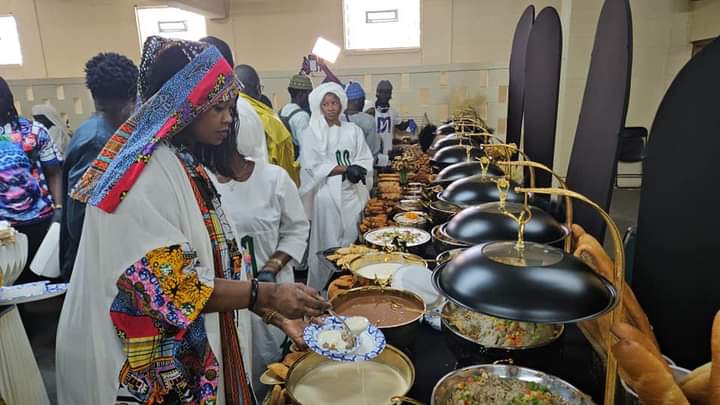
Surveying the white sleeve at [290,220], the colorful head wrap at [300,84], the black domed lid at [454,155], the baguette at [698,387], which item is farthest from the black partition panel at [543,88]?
the colorful head wrap at [300,84]

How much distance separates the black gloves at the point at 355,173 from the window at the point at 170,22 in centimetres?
562

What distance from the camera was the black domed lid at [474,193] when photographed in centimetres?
109

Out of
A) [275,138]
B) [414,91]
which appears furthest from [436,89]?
[275,138]

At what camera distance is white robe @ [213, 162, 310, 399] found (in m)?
1.61

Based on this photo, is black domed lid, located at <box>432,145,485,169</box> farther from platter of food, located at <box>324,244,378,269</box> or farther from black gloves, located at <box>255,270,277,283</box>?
black gloves, located at <box>255,270,277,283</box>

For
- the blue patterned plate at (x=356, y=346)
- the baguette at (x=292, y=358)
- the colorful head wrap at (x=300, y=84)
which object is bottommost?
the baguette at (x=292, y=358)

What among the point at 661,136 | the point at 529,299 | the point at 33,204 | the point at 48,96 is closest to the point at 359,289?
the point at 529,299

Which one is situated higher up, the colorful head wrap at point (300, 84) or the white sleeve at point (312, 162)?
the colorful head wrap at point (300, 84)

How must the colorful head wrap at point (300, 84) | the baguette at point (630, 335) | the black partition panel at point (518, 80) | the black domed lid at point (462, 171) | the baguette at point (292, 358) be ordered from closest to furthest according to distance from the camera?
the baguette at point (630, 335)
the baguette at point (292, 358)
the black domed lid at point (462, 171)
the black partition panel at point (518, 80)
the colorful head wrap at point (300, 84)

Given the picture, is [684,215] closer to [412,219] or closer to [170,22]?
[412,219]

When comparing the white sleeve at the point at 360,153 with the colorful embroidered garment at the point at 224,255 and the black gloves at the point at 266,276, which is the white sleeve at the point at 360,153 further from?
the colorful embroidered garment at the point at 224,255

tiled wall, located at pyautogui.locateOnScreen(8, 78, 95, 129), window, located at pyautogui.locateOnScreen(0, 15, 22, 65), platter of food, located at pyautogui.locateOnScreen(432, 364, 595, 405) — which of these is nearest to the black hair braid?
platter of food, located at pyautogui.locateOnScreen(432, 364, 595, 405)

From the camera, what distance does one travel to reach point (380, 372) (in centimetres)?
100

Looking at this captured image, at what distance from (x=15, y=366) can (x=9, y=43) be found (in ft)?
27.7
